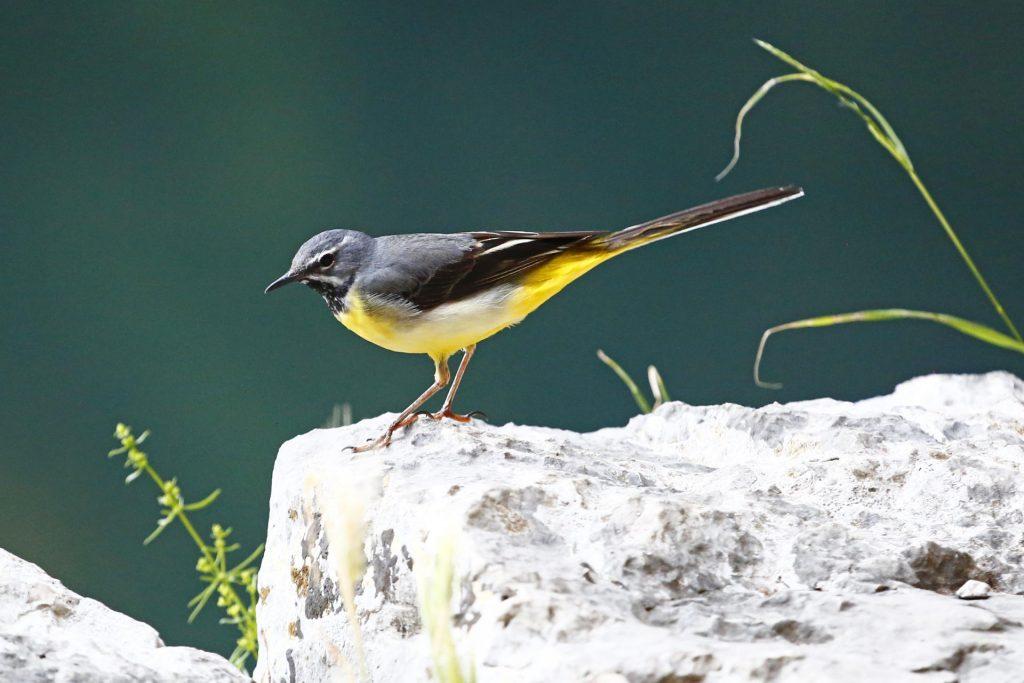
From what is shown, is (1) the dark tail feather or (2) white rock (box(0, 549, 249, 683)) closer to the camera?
(2) white rock (box(0, 549, 249, 683))

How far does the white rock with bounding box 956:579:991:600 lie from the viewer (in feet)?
7.98

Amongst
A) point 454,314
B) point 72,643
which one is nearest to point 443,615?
point 72,643

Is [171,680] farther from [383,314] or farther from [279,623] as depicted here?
[383,314]

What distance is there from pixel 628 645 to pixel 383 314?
1.69 meters

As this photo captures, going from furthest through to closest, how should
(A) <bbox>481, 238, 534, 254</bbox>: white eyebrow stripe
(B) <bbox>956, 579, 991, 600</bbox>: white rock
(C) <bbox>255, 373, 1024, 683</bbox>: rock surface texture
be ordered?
(A) <bbox>481, 238, 534, 254</bbox>: white eyebrow stripe → (B) <bbox>956, 579, 991, 600</bbox>: white rock → (C) <bbox>255, 373, 1024, 683</bbox>: rock surface texture

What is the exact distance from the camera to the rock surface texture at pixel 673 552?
204cm

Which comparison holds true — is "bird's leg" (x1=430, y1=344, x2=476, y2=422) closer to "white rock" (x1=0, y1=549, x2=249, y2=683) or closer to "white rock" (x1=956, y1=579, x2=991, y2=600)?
"white rock" (x1=0, y1=549, x2=249, y2=683)

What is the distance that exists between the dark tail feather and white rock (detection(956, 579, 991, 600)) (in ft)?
4.28

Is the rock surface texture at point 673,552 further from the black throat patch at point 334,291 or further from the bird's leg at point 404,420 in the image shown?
the black throat patch at point 334,291

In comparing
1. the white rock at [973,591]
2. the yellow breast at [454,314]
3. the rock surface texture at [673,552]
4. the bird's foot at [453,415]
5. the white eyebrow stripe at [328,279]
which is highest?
the white eyebrow stripe at [328,279]

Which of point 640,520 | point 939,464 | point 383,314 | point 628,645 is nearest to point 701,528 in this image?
point 640,520

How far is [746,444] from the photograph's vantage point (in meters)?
3.48

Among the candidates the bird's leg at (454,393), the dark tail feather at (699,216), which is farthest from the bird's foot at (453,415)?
the dark tail feather at (699,216)

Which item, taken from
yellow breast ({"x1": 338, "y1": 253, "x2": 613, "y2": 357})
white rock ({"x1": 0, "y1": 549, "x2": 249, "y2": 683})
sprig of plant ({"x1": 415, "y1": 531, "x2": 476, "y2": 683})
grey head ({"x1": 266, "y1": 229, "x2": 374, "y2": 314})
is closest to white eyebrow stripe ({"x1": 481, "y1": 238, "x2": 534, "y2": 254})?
yellow breast ({"x1": 338, "y1": 253, "x2": 613, "y2": 357})
